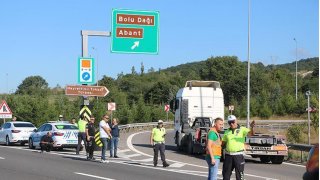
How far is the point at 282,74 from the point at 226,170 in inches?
4860

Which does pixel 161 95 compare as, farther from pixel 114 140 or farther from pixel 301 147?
pixel 301 147

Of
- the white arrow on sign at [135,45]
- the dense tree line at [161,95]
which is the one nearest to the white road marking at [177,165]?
the white arrow on sign at [135,45]

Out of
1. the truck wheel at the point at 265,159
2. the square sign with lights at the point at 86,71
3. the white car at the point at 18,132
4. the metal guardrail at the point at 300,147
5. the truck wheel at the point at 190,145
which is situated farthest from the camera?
the white car at the point at 18,132

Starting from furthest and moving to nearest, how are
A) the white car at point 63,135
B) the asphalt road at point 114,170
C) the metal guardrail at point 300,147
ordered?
1. the white car at point 63,135
2. the metal guardrail at point 300,147
3. the asphalt road at point 114,170

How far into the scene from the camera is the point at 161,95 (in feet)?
381

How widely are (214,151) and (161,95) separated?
10490 cm

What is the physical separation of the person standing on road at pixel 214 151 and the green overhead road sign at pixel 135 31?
46.0ft

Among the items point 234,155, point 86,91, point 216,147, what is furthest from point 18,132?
point 216,147

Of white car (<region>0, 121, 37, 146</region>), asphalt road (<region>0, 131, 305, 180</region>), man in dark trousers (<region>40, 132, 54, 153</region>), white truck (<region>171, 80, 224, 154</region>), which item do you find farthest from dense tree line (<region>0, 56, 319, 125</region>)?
asphalt road (<region>0, 131, 305, 180</region>)

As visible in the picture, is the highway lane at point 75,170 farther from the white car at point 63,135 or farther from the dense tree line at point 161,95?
the dense tree line at point 161,95

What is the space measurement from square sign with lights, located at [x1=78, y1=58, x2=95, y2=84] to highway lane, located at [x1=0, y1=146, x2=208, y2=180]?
5.59 meters

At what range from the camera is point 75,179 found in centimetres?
1484

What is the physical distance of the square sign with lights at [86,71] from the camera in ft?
86.8

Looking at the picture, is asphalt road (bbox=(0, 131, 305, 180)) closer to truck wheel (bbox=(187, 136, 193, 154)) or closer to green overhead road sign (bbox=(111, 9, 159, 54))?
truck wheel (bbox=(187, 136, 193, 154))
